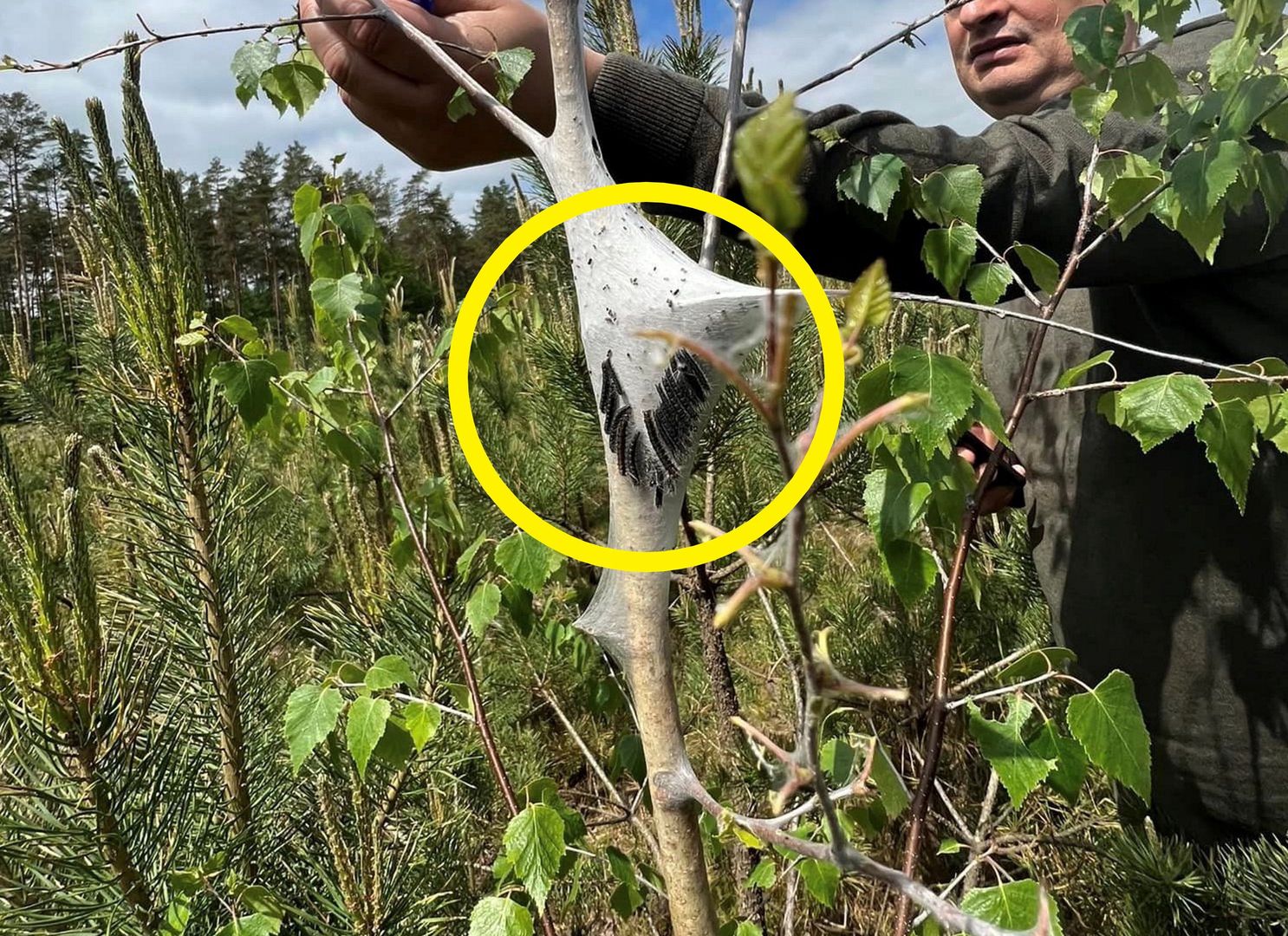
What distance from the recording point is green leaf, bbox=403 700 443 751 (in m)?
0.68

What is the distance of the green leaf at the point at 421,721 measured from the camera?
68 centimetres

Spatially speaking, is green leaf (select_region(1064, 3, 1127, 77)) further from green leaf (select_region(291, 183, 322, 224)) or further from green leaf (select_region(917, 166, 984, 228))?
green leaf (select_region(291, 183, 322, 224))

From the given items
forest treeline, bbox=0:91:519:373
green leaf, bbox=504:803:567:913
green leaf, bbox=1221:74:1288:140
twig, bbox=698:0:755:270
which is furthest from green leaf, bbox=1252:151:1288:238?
forest treeline, bbox=0:91:519:373

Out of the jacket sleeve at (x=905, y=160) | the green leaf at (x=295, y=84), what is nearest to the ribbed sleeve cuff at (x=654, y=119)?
the jacket sleeve at (x=905, y=160)

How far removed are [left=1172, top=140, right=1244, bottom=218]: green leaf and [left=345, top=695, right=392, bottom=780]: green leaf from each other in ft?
2.30

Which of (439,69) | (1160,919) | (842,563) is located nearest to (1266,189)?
(439,69)

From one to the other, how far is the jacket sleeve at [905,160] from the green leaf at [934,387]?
193 millimetres

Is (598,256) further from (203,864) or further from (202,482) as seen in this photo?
(203,864)

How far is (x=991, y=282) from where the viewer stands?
59 cm

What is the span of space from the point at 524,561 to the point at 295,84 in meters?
0.48

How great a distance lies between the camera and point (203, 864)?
65 cm

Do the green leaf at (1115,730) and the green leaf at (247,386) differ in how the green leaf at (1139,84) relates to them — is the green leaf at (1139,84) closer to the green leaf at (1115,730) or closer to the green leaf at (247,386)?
the green leaf at (1115,730)

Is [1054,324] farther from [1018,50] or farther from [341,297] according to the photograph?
[1018,50]

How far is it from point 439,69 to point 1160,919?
3.83 feet
